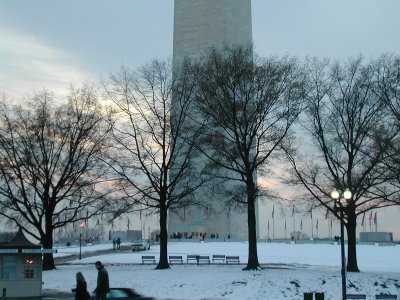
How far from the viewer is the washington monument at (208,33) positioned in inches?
3780

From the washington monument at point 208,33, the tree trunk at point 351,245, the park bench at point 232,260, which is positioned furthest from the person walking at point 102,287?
the washington monument at point 208,33

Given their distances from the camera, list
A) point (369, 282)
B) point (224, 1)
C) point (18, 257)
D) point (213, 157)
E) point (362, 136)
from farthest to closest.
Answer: point (224, 1)
point (213, 157)
point (362, 136)
point (369, 282)
point (18, 257)

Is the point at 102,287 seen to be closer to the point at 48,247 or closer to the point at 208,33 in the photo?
the point at 48,247

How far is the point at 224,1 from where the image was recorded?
97.2 metres

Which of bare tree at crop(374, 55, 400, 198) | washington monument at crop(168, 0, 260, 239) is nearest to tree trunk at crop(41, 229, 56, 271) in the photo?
bare tree at crop(374, 55, 400, 198)

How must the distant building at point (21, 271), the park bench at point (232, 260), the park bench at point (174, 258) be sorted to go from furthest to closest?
the park bench at point (174, 258) → the park bench at point (232, 260) → the distant building at point (21, 271)

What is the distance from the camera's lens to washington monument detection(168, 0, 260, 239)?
96.0m

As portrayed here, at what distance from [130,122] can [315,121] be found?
39.5 ft

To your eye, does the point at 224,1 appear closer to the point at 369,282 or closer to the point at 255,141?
the point at 255,141

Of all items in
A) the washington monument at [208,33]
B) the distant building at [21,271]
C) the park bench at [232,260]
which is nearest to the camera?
the distant building at [21,271]

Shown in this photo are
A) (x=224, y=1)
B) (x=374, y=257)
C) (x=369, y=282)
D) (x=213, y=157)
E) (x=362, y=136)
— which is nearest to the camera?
(x=369, y=282)

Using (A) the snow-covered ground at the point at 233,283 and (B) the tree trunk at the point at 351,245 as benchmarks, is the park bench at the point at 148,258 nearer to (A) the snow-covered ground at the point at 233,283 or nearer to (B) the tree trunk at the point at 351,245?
(A) the snow-covered ground at the point at 233,283

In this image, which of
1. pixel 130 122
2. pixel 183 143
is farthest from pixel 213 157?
pixel 130 122

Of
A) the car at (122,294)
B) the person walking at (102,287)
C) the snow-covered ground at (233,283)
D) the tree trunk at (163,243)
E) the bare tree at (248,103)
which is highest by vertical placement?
the bare tree at (248,103)
